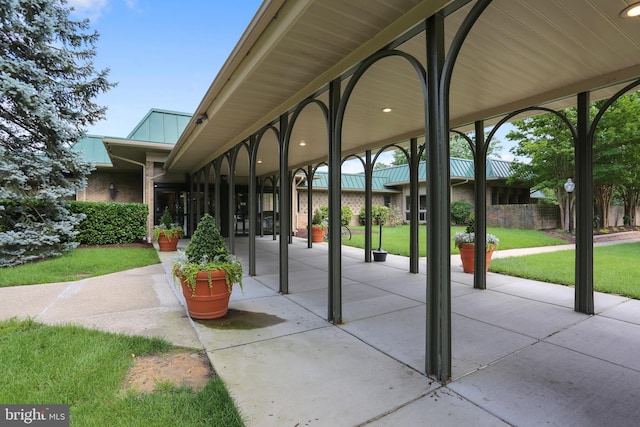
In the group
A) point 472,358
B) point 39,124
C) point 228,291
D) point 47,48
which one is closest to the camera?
point 472,358

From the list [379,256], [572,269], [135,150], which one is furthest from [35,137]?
[572,269]

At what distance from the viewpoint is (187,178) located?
13328 millimetres

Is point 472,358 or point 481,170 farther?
point 481,170

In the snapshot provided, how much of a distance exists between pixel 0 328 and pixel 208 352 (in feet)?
7.63

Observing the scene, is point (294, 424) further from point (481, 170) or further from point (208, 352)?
point (481, 170)

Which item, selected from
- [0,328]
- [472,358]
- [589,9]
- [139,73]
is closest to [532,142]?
[589,9]

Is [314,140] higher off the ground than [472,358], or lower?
higher

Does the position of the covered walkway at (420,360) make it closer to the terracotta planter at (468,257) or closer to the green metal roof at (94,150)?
the terracotta planter at (468,257)

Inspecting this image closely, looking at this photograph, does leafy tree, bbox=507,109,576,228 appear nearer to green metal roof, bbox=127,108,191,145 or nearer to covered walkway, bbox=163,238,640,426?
covered walkway, bbox=163,238,640,426

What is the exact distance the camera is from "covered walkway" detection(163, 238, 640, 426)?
2.05 m

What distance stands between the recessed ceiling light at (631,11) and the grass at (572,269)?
157 inches

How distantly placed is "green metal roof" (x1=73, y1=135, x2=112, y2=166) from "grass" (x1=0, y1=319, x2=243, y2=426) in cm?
1295

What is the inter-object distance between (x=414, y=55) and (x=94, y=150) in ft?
50.5

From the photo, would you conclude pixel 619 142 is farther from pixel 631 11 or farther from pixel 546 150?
pixel 631 11
